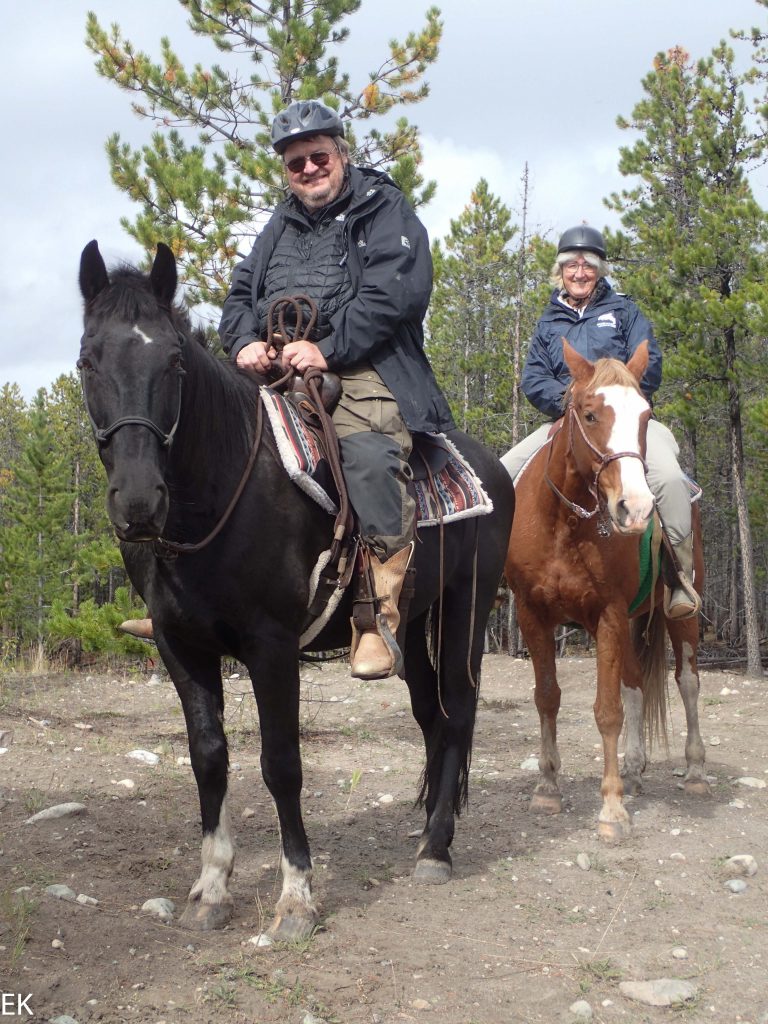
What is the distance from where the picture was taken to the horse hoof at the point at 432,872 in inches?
177

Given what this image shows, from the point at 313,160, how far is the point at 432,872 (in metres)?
3.42

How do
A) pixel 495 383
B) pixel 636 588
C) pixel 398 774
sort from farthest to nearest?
pixel 495 383, pixel 398 774, pixel 636 588

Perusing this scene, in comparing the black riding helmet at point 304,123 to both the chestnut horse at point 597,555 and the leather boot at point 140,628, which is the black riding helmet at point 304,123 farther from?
the leather boot at point 140,628

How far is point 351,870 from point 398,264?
2.92m

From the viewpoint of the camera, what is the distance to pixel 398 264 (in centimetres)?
414

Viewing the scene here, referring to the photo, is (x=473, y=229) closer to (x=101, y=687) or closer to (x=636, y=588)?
(x=101, y=687)

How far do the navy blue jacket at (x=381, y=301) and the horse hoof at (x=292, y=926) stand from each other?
2123mm

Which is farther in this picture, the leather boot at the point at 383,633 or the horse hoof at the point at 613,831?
the horse hoof at the point at 613,831

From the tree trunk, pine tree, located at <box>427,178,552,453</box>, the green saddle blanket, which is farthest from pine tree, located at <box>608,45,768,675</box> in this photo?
the green saddle blanket

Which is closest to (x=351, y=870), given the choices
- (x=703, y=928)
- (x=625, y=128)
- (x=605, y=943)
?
(x=605, y=943)

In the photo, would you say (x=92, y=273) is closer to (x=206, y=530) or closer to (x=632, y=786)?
(x=206, y=530)

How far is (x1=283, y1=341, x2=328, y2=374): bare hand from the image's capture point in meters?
4.09

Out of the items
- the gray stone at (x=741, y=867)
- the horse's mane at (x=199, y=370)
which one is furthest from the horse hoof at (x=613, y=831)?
the horse's mane at (x=199, y=370)

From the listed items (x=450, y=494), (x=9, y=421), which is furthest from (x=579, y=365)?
(x=9, y=421)
